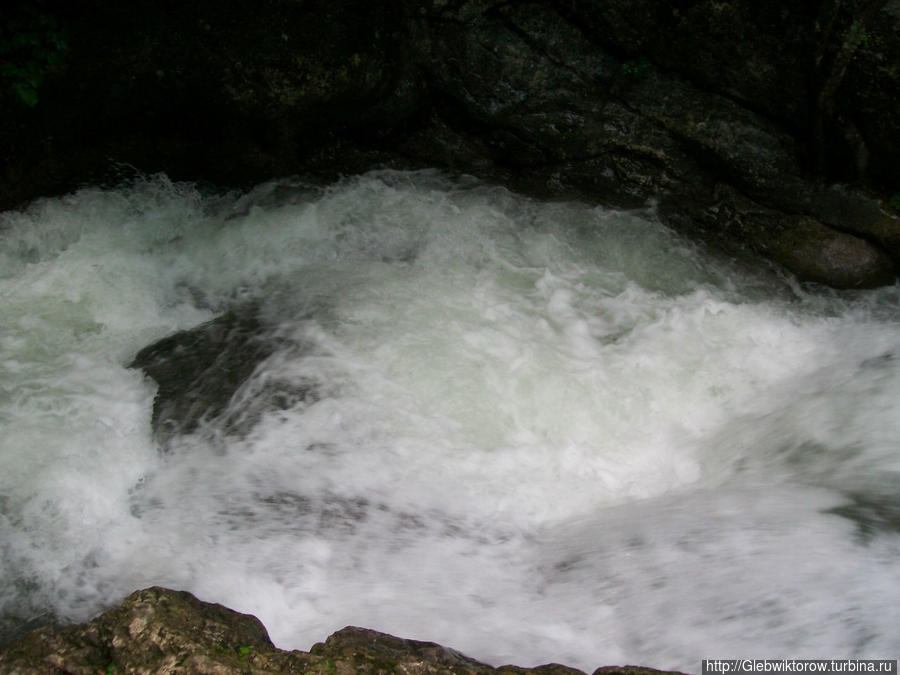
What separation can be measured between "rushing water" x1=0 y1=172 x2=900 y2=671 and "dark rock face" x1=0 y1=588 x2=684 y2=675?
32cm

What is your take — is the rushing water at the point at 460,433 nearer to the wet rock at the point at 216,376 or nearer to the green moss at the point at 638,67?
the wet rock at the point at 216,376

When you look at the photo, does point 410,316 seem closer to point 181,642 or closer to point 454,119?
point 454,119

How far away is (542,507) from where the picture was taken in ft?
11.2

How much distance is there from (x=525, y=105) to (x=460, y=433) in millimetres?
2670

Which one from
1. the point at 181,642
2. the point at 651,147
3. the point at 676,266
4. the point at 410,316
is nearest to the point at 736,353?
the point at 676,266

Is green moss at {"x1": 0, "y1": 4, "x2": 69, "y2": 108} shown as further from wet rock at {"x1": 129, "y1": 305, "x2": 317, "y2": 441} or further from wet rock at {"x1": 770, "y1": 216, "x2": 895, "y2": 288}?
wet rock at {"x1": 770, "y1": 216, "x2": 895, "y2": 288}

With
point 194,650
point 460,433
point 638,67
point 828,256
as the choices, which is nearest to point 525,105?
point 638,67

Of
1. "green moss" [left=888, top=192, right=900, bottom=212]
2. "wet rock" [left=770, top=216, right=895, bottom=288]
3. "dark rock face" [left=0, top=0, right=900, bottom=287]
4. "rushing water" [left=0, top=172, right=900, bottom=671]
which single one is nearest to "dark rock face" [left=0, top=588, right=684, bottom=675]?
"rushing water" [left=0, top=172, right=900, bottom=671]

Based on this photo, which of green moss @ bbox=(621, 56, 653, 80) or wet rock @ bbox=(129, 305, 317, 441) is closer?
wet rock @ bbox=(129, 305, 317, 441)

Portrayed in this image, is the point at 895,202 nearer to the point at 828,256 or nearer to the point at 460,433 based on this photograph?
the point at 828,256

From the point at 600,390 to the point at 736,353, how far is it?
0.94 m

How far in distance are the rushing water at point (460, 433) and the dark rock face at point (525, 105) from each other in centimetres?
25

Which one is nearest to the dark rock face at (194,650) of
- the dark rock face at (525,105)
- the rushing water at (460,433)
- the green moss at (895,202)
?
the rushing water at (460,433)

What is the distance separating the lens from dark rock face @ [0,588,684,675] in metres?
2.24
